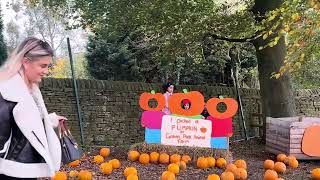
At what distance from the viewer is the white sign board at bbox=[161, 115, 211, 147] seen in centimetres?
772

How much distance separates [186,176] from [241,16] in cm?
529

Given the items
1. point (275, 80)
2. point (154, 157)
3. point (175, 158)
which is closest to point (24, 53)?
point (175, 158)

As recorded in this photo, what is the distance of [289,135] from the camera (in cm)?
792

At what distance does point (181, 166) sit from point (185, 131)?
3.34 feet

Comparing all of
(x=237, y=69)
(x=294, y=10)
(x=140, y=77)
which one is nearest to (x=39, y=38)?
(x=294, y=10)

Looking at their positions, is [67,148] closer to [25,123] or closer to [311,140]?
[25,123]

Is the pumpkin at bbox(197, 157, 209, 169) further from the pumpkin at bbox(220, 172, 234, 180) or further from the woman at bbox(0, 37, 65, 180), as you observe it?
the woman at bbox(0, 37, 65, 180)

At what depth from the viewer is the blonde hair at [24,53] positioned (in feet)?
8.69

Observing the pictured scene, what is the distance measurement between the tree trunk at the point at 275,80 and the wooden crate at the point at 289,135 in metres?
1.69

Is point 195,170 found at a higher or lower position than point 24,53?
lower

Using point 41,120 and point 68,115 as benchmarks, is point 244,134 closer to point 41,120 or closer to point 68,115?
point 68,115

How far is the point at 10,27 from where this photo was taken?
30.9 meters

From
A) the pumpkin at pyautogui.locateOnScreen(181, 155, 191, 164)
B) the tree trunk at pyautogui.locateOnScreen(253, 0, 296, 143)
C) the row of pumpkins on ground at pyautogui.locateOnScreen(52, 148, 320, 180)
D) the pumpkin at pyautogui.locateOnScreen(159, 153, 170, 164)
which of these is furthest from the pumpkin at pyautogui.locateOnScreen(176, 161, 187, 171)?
the tree trunk at pyautogui.locateOnScreen(253, 0, 296, 143)

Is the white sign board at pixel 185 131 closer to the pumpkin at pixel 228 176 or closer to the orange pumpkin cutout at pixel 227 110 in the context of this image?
the orange pumpkin cutout at pixel 227 110
